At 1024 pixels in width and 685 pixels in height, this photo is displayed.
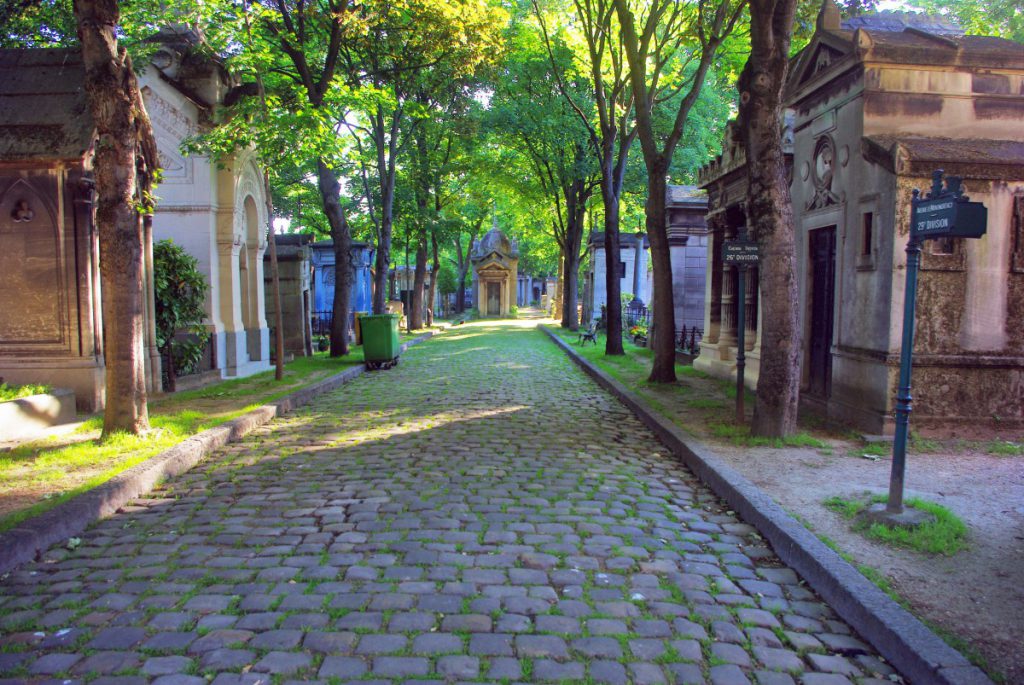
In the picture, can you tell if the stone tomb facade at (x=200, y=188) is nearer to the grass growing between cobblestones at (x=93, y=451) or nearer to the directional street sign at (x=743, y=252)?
the grass growing between cobblestones at (x=93, y=451)

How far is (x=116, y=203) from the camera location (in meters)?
7.49

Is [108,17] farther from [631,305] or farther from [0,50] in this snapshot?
[631,305]

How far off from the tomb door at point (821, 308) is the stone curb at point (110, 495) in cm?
768

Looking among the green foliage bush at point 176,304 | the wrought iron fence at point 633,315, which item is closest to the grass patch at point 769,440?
the green foliage bush at point 176,304

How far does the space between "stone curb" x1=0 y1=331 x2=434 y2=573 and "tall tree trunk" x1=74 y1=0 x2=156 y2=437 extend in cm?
78

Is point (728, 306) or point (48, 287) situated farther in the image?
point (728, 306)

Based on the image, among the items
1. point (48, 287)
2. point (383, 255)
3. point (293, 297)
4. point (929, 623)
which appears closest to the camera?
point (929, 623)

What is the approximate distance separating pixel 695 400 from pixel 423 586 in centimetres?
782

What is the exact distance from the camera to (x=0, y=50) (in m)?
10.9

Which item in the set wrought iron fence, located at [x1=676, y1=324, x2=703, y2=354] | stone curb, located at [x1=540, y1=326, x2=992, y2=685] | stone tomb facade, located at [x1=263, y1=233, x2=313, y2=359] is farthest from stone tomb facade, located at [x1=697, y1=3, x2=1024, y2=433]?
stone tomb facade, located at [x1=263, y1=233, x2=313, y2=359]

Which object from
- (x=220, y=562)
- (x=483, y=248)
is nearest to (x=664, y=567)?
(x=220, y=562)

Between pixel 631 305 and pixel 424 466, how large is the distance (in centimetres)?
2571

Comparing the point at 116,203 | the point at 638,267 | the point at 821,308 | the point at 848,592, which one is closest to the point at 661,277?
the point at 821,308

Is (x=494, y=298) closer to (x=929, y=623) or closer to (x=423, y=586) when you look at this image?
(x=423, y=586)
